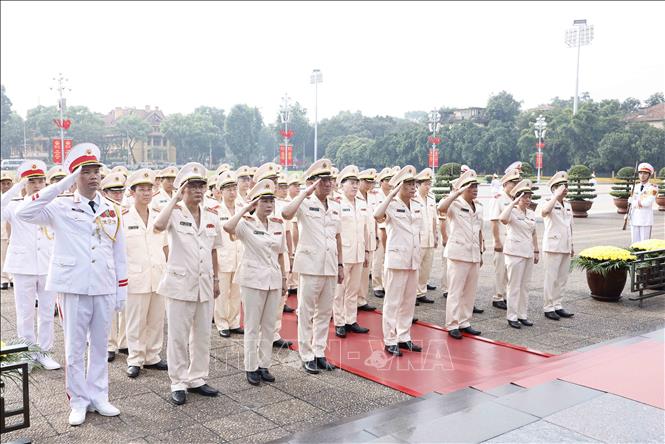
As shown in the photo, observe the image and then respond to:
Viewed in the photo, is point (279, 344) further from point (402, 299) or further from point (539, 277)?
point (539, 277)

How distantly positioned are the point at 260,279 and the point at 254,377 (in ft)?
2.62

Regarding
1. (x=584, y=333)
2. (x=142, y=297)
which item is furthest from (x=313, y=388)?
(x=584, y=333)

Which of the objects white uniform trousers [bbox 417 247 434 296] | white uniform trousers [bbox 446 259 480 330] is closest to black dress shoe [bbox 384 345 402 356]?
white uniform trousers [bbox 446 259 480 330]

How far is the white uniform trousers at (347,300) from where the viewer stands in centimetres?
631

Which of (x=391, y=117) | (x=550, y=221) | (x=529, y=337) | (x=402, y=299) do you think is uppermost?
(x=391, y=117)

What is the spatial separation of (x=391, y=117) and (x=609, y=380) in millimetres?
25426

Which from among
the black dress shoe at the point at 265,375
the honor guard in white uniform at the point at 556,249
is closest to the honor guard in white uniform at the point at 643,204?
the honor guard in white uniform at the point at 556,249

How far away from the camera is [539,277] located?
9.53 m

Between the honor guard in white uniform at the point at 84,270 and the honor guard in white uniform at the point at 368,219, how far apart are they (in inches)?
143

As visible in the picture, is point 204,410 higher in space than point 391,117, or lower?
lower

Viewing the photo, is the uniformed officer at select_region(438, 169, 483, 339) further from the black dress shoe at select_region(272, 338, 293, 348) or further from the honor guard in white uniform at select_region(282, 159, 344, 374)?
the black dress shoe at select_region(272, 338, 293, 348)

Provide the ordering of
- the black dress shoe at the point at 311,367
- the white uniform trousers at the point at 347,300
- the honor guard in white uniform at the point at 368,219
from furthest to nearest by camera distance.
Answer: the honor guard in white uniform at the point at 368,219 < the white uniform trousers at the point at 347,300 < the black dress shoe at the point at 311,367

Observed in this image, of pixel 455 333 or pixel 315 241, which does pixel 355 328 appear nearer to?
pixel 455 333

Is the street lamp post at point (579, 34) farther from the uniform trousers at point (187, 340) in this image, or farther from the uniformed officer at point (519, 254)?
the uniform trousers at point (187, 340)
